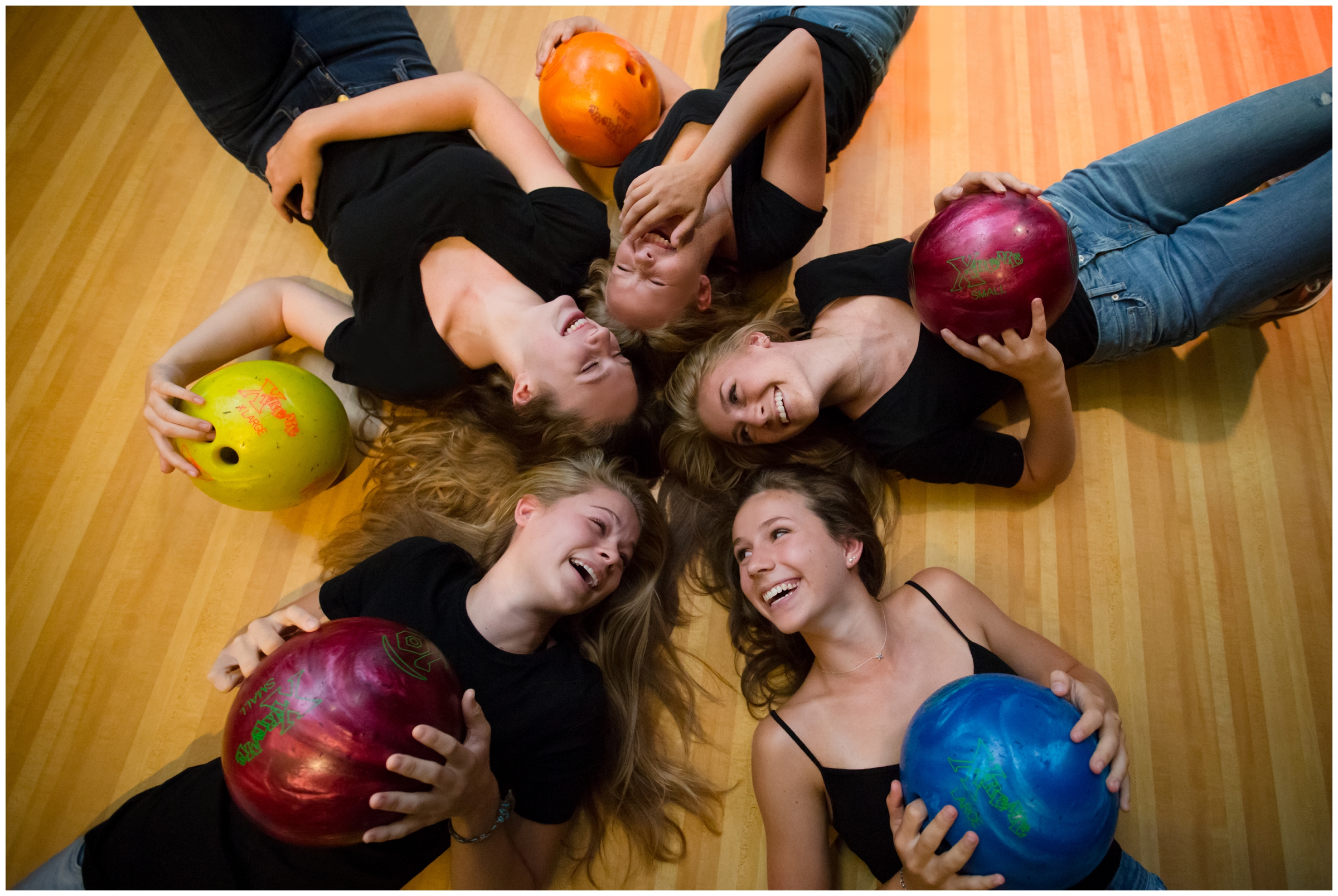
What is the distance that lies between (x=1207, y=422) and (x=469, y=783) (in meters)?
2.52

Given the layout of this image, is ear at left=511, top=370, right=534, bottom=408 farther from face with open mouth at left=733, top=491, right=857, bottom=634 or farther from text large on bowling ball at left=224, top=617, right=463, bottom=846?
text large on bowling ball at left=224, top=617, right=463, bottom=846

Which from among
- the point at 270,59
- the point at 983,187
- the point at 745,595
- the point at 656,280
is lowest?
the point at 745,595

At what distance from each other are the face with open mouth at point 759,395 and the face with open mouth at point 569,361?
0.28 m

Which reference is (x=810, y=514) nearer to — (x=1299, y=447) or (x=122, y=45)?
(x=1299, y=447)

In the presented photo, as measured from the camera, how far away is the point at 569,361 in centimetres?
219

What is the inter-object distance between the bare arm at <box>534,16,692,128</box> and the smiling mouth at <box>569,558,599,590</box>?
1.48m

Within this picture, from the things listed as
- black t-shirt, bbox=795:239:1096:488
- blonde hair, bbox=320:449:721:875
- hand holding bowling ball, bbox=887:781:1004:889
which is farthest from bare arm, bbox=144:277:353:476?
hand holding bowling ball, bbox=887:781:1004:889

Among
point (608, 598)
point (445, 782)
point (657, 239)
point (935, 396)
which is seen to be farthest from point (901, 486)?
point (445, 782)

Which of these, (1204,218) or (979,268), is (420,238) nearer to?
(979,268)

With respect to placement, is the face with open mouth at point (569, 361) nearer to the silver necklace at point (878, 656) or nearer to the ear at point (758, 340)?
the ear at point (758, 340)

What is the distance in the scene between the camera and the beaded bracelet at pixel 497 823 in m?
1.88

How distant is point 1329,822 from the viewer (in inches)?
86.7

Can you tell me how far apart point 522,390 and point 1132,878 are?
199 cm

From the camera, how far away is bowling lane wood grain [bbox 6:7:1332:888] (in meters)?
2.29
